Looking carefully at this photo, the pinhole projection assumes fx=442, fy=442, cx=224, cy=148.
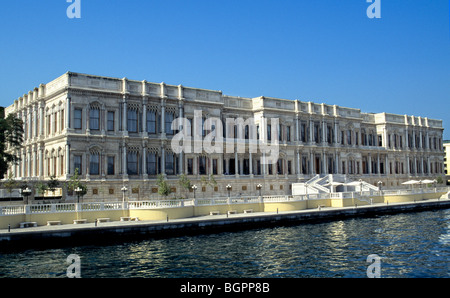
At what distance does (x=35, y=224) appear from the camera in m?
28.6

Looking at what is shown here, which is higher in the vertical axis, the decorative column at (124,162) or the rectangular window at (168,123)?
the rectangular window at (168,123)

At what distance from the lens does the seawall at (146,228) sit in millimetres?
25438

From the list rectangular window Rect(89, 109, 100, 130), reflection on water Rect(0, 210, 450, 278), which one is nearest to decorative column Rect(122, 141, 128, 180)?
rectangular window Rect(89, 109, 100, 130)

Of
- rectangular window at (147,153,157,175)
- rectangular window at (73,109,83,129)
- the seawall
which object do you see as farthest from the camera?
rectangular window at (147,153,157,175)

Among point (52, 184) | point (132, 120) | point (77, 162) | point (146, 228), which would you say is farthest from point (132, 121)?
point (146, 228)

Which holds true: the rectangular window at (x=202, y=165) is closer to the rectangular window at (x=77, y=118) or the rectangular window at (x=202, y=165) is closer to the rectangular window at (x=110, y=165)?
the rectangular window at (x=110, y=165)

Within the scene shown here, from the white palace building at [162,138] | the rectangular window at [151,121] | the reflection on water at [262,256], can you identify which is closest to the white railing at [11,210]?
the reflection on water at [262,256]

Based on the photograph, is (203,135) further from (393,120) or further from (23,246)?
(393,120)

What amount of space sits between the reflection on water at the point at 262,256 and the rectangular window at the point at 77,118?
18310 mm

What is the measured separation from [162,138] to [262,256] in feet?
84.0

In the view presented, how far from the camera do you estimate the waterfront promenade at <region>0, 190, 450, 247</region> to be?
84.2 feet

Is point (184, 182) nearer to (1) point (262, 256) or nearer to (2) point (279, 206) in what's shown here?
(2) point (279, 206)

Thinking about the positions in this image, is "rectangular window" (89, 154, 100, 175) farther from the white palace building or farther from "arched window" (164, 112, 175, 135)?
"arched window" (164, 112, 175, 135)
